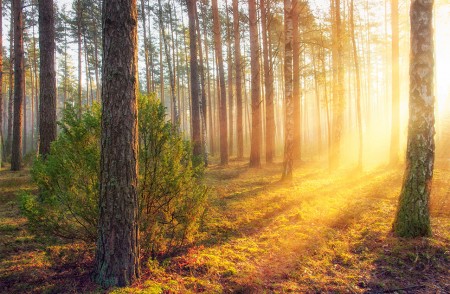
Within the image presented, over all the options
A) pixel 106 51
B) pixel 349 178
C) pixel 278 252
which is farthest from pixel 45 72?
pixel 349 178

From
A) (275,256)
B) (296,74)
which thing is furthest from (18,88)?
(275,256)

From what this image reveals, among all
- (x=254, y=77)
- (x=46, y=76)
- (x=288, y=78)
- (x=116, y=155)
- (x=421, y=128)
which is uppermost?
(x=254, y=77)

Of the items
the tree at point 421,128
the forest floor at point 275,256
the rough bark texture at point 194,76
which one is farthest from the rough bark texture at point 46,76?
the tree at point 421,128

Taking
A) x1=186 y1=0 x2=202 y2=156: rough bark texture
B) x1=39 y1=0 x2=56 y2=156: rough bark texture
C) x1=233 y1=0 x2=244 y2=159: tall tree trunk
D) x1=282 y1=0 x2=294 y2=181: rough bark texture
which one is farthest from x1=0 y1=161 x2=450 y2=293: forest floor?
x1=233 y1=0 x2=244 y2=159: tall tree trunk

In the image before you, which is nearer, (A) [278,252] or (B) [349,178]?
(A) [278,252]

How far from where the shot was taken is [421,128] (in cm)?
505

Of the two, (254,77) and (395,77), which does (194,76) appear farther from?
(395,77)

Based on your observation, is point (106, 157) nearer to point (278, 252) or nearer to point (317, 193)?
point (278, 252)

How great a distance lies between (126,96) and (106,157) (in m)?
0.78

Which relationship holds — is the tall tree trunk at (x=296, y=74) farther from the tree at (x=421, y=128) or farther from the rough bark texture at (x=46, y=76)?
the rough bark texture at (x=46, y=76)

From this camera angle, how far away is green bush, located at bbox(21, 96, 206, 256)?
13.0ft

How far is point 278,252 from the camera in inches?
193

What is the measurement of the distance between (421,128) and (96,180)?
5521 mm

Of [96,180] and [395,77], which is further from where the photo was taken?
[395,77]
